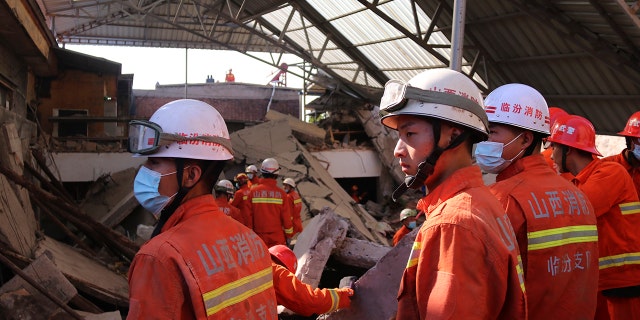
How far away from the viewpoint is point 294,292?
11.0ft

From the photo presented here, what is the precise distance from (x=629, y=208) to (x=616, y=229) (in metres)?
0.16

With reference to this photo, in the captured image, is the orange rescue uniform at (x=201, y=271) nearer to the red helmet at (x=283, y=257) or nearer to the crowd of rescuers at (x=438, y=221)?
→ the crowd of rescuers at (x=438, y=221)

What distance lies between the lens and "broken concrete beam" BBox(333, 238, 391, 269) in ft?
16.5

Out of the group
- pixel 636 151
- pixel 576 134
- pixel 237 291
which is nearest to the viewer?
pixel 237 291

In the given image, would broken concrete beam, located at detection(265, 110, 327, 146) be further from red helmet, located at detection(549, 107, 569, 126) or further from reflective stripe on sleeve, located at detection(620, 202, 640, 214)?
reflective stripe on sleeve, located at detection(620, 202, 640, 214)

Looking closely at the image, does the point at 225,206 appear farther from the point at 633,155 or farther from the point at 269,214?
the point at 633,155

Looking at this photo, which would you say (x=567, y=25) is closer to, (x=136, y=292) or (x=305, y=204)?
(x=305, y=204)

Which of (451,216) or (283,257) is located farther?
(283,257)

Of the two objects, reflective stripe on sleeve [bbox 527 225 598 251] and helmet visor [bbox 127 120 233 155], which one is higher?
helmet visor [bbox 127 120 233 155]

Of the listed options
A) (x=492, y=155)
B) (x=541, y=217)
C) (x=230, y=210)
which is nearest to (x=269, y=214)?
(x=230, y=210)

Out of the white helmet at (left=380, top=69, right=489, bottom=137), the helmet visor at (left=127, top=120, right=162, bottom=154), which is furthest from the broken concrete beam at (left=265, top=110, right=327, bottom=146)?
the white helmet at (left=380, top=69, right=489, bottom=137)

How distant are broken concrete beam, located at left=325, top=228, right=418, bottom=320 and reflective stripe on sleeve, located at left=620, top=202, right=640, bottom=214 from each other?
1.32 metres

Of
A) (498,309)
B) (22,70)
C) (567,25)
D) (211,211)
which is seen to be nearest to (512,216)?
(498,309)

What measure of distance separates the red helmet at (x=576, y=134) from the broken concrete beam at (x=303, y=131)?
42.8 ft
